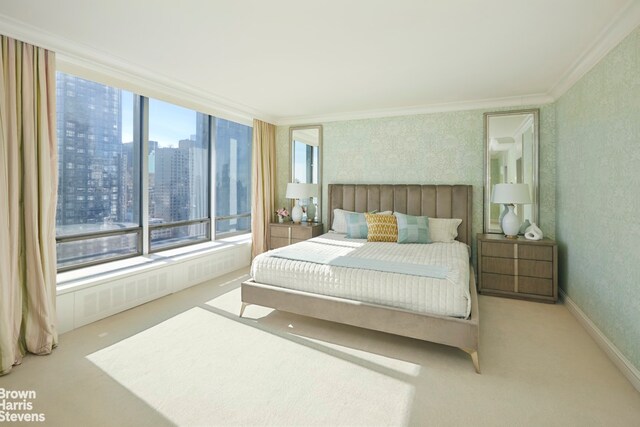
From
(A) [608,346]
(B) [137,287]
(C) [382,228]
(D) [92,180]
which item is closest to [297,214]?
(C) [382,228]

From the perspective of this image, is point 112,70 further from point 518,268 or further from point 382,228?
point 518,268

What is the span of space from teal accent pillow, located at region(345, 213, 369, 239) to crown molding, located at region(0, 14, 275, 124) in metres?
2.44

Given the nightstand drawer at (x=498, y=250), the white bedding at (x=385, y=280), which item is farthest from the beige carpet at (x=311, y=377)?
the nightstand drawer at (x=498, y=250)

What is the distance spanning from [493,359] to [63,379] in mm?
3162

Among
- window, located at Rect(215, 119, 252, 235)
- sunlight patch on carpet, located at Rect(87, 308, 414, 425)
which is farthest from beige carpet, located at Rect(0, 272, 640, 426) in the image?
window, located at Rect(215, 119, 252, 235)

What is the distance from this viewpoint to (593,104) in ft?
9.96

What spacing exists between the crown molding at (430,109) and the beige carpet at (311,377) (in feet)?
9.21

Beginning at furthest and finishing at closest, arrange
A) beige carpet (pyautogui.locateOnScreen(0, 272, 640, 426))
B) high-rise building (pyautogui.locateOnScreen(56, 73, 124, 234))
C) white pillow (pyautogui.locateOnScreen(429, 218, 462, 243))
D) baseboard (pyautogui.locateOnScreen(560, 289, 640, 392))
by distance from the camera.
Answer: white pillow (pyautogui.locateOnScreen(429, 218, 462, 243)), high-rise building (pyautogui.locateOnScreen(56, 73, 124, 234)), baseboard (pyautogui.locateOnScreen(560, 289, 640, 392)), beige carpet (pyautogui.locateOnScreen(0, 272, 640, 426))

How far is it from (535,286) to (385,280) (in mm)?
2277

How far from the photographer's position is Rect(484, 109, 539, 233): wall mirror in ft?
14.2

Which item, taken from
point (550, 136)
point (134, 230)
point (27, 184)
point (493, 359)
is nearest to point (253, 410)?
point (493, 359)

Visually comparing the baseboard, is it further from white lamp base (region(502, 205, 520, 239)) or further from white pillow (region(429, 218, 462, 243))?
white pillow (region(429, 218, 462, 243))

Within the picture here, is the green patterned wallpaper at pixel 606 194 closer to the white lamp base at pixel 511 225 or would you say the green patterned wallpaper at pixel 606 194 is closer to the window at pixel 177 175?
the white lamp base at pixel 511 225

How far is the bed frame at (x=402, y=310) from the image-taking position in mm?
2479
